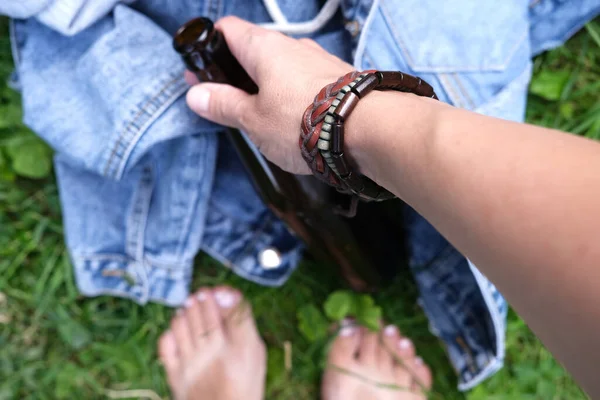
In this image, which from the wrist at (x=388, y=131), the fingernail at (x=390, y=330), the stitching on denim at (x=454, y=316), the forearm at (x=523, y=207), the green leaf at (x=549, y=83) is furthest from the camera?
the fingernail at (x=390, y=330)

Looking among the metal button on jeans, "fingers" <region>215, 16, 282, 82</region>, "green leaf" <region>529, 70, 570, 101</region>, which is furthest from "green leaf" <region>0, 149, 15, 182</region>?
"green leaf" <region>529, 70, 570, 101</region>

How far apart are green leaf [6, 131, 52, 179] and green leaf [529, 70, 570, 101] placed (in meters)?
1.48

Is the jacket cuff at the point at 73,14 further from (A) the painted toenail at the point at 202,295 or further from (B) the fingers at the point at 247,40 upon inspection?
(A) the painted toenail at the point at 202,295

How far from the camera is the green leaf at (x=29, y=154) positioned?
1.36 metres

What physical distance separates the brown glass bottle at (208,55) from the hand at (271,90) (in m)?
0.02

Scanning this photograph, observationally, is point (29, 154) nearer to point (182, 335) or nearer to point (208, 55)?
point (182, 335)

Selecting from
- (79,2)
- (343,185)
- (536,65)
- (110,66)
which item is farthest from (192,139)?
(536,65)

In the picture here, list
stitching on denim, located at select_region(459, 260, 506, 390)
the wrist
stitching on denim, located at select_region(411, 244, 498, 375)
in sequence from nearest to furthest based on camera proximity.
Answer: the wrist
stitching on denim, located at select_region(459, 260, 506, 390)
stitching on denim, located at select_region(411, 244, 498, 375)

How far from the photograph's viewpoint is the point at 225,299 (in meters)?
1.51

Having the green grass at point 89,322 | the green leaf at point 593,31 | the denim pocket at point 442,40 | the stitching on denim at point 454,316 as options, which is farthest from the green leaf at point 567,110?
the green grass at point 89,322

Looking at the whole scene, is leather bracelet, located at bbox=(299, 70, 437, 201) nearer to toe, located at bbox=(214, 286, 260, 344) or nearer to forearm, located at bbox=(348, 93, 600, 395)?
forearm, located at bbox=(348, 93, 600, 395)

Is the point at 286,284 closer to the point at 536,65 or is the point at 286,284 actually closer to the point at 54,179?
the point at 54,179

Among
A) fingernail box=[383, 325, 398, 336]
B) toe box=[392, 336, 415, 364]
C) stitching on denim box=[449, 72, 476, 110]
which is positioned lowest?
toe box=[392, 336, 415, 364]

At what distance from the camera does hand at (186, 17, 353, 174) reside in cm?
76
